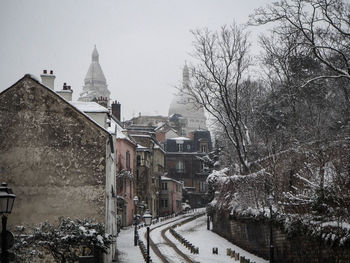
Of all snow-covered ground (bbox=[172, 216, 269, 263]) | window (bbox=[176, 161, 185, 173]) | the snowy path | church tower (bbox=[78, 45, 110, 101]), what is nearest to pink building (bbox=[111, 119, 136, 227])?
snow-covered ground (bbox=[172, 216, 269, 263])

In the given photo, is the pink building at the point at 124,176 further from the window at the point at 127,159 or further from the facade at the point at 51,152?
the facade at the point at 51,152

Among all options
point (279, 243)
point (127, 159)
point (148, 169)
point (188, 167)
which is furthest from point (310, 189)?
point (188, 167)

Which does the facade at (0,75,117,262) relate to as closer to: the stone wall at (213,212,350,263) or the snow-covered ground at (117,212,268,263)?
the snow-covered ground at (117,212,268,263)

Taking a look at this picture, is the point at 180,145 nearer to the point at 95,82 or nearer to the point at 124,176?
the point at 124,176

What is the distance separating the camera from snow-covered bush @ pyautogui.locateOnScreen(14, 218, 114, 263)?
20250mm

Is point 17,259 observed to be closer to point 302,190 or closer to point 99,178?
point 99,178

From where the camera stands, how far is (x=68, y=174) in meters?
23.7

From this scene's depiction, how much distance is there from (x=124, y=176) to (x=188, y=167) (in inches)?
1776

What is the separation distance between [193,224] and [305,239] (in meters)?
32.9

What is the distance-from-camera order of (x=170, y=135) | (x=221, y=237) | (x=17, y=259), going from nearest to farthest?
(x=17, y=259), (x=221, y=237), (x=170, y=135)

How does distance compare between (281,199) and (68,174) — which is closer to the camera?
(68,174)

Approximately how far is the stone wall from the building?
51.9 meters

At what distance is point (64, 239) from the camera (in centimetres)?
2012

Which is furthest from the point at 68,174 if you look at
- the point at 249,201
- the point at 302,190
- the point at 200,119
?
the point at 200,119
